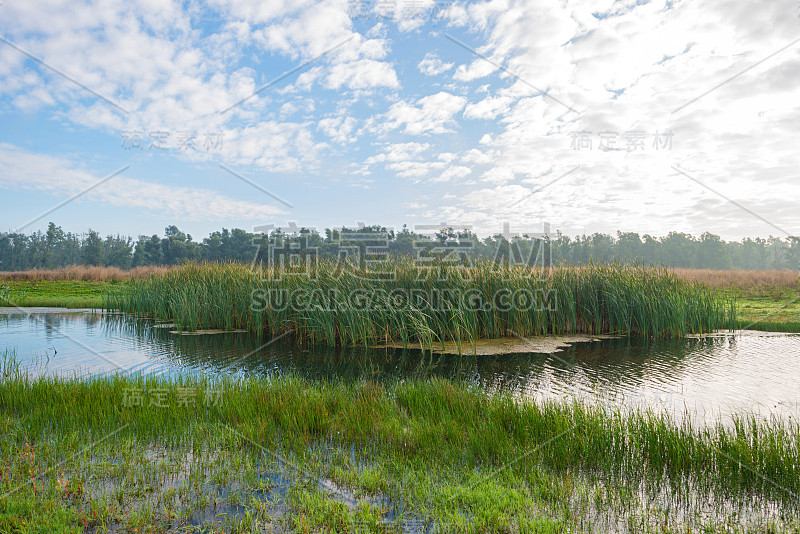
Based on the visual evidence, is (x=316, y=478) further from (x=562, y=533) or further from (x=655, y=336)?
(x=655, y=336)

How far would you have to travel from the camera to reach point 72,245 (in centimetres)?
8656

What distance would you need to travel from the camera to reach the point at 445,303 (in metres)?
12.0

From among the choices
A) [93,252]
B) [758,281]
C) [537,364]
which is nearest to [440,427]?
[537,364]

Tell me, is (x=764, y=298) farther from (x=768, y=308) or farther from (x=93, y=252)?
(x=93, y=252)

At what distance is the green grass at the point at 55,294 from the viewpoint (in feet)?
73.0

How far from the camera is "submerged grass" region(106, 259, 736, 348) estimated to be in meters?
11.9

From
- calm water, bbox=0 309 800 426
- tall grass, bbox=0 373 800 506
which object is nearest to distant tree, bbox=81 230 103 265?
calm water, bbox=0 309 800 426

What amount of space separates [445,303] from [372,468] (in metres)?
8.11

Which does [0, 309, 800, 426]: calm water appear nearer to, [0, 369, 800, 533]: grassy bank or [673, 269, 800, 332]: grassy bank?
[0, 369, 800, 533]: grassy bank

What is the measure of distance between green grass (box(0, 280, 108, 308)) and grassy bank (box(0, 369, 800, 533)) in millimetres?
20247

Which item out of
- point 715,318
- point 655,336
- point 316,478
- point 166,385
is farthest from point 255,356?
point 715,318

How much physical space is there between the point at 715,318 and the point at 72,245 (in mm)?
104242

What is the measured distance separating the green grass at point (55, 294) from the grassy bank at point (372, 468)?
20.2 metres

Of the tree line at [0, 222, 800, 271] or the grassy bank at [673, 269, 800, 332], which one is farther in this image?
the tree line at [0, 222, 800, 271]
